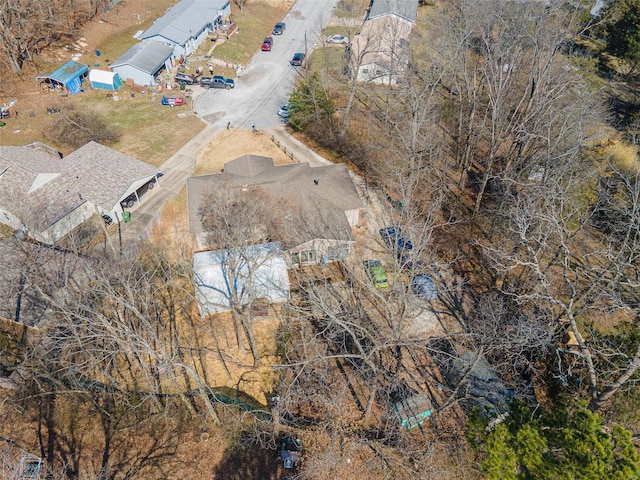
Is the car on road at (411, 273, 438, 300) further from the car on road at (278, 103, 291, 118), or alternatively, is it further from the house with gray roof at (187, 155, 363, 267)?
the car on road at (278, 103, 291, 118)

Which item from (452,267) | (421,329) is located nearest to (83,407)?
(421,329)

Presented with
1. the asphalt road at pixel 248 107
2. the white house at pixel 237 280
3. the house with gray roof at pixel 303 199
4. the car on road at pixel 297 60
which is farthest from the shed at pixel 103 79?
the white house at pixel 237 280

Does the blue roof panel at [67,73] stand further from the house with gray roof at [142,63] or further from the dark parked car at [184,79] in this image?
the dark parked car at [184,79]

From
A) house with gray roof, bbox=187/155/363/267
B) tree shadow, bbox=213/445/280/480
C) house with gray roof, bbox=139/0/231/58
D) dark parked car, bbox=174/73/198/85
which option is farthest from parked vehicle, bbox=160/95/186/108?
tree shadow, bbox=213/445/280/480

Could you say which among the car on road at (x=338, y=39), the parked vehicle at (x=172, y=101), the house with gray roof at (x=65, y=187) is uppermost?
the car on road at (x=338, y=39)

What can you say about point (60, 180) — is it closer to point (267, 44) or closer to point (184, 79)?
point (184, 79)

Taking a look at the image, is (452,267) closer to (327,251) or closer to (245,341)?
(327,251)

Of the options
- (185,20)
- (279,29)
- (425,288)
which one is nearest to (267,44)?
(279,29)
